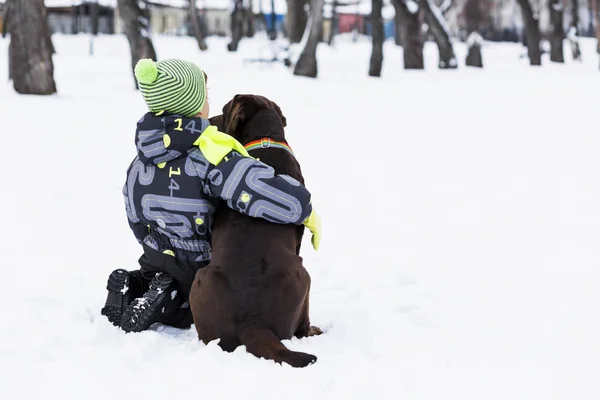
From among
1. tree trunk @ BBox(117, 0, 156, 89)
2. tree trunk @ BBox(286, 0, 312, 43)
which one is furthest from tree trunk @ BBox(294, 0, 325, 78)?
tree trunk @ BBox(286, 0, 312, 43)

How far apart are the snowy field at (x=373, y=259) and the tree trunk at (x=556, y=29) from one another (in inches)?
568

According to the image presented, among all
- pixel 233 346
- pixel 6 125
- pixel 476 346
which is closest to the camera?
pixel 233 346

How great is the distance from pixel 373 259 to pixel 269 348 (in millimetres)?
2254

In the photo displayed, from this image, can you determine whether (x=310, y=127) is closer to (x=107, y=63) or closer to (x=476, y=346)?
(x=476, y=346)

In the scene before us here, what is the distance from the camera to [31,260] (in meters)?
5.41

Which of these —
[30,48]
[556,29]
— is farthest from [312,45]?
[556,29]

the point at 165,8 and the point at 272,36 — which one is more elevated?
the point at 165,8

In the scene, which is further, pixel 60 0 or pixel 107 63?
pixel 60 0

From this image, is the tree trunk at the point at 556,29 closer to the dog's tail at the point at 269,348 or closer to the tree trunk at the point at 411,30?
the tree trunk at the point at 411,30

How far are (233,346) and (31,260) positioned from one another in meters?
2.27

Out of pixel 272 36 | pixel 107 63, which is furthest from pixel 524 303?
pixel 272 36

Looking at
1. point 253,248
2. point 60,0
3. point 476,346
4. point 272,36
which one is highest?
point 60,0

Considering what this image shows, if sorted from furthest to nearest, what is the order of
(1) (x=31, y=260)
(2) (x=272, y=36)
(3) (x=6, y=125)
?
1. (2) (x=272, y=36)
2. (3) (x=6, y=125)
3. (1) (x=31, y=260)

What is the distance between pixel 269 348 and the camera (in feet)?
11.5
